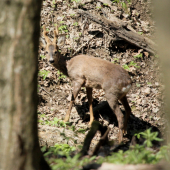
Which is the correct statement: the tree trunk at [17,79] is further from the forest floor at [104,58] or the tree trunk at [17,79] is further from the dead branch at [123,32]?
the dead branch at [123,32]

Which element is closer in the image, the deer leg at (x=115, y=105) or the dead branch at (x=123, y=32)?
the deer leg at (x=115, y=105)

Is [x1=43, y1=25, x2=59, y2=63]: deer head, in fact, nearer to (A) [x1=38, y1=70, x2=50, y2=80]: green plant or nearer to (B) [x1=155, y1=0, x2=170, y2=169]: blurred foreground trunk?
(A) [x1=38, y1=70, x2=50, y2=80]: green plant

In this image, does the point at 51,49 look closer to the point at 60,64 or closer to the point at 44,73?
the point at 60,64

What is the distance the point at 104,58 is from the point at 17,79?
22.5 ft

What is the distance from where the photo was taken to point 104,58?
9.44 meters

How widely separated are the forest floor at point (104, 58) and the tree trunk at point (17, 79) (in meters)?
3.85

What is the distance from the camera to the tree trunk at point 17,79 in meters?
2.75

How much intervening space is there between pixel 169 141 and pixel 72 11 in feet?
25.4

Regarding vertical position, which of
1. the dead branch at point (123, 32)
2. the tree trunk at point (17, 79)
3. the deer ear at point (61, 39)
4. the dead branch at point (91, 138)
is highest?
the dead branch at point (123, 32)

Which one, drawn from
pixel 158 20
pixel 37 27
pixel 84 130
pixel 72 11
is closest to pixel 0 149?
pixel 37 27

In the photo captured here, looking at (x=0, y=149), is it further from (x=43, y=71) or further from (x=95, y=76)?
(x=43, y=71)

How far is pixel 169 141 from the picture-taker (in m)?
3.67

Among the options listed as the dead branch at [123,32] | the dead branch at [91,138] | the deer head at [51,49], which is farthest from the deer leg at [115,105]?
the dead branch at [123,32]

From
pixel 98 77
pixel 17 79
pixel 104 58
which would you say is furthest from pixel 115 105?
pixel 17 79
